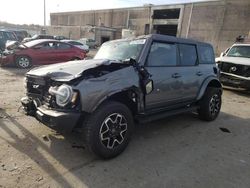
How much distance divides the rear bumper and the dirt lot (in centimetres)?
391

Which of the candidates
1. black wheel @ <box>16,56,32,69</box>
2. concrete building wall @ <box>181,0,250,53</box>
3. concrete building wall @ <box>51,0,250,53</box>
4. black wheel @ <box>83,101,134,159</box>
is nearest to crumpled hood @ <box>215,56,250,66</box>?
black wheel @ <box>83,101,134,159</box>

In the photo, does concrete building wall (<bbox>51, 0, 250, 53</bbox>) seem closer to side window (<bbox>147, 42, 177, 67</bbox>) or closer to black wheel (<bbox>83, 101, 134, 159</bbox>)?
side window (<bbox>147, 42, 177, 67</bbox>)

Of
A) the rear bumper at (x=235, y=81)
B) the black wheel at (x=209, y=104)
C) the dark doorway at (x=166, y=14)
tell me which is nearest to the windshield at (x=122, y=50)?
the black wheel at (x=209, y=104)

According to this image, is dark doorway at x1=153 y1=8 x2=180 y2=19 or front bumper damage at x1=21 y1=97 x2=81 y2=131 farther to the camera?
dark doorway at x1=153 y1=8 x2=180 y2=19

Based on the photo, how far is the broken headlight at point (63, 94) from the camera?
3.34m

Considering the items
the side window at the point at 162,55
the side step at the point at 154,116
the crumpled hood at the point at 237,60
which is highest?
the side window at the point at 162,55

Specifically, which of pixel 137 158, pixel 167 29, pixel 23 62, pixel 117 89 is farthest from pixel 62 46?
pixel 167 29

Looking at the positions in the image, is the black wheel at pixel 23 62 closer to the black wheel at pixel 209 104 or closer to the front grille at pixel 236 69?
the front grille at pixel 236 69

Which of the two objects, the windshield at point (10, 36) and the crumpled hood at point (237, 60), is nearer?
the crumpled hood at point (237, 60)

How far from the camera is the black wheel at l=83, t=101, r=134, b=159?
3469mm

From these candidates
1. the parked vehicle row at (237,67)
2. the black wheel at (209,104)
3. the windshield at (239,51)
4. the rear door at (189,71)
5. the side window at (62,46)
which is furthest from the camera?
the side window at (62,46)

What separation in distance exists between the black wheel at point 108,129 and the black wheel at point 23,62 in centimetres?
977

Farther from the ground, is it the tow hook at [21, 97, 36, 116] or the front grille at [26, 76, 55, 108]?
the front grille at [26, 76, 55, 108]

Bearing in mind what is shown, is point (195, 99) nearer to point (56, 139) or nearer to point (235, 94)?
point (56, 139)
